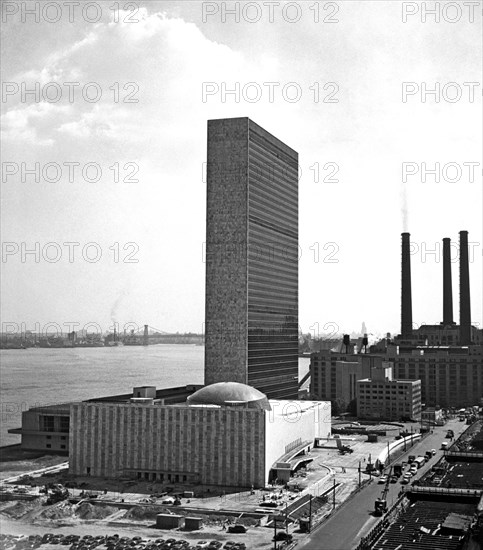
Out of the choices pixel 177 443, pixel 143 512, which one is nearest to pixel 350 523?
pixel 143 512

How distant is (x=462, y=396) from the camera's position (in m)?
107

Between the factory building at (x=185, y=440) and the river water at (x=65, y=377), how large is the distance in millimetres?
16539

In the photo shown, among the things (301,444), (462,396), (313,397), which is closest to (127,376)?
(313,397)

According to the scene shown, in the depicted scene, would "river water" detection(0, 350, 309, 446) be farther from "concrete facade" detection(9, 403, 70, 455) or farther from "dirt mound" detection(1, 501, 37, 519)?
"dirt mound" detection(1, 501, 37, 519)

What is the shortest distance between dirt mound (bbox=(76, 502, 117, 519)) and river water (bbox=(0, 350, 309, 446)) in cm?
2644

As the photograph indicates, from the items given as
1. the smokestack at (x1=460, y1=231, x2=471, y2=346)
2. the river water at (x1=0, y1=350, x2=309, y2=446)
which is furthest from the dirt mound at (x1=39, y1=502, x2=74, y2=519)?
the smokestack at (x1=460, y1=231, x2=471, y2=346)

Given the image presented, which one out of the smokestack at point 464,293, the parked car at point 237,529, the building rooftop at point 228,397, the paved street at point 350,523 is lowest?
the paved street at point 350,523

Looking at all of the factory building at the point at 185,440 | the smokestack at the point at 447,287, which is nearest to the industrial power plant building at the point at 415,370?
the smokestack at the point at 447,287

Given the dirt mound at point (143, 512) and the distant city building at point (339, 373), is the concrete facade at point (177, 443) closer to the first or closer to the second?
the dirt mound at point (143, 512)

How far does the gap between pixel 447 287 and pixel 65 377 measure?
207 feet

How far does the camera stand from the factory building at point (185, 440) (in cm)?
5225

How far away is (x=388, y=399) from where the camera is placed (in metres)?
95.3

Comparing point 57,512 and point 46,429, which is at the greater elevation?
point 46,429

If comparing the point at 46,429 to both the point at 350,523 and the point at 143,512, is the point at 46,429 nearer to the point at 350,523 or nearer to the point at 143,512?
the point at 143,512
